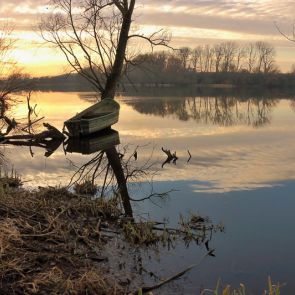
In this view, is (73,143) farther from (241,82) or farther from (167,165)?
(241,82)

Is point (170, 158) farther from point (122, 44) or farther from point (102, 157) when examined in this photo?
point (122, 44)

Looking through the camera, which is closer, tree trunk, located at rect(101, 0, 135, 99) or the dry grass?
the dry grass

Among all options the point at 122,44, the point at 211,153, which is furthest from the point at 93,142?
the point at 122,44

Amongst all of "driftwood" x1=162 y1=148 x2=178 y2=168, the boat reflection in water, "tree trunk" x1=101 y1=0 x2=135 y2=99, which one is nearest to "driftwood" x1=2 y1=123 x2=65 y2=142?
the boat reflection in water

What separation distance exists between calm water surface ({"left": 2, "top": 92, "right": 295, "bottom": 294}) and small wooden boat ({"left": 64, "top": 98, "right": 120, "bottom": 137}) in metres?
1.37

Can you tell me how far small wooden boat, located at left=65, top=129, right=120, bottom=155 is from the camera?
740 inches

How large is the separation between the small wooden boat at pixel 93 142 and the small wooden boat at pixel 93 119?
0.31 metres

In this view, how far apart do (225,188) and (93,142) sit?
417 inches

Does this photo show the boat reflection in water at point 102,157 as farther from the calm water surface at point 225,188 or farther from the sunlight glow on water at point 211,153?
the sunlight glow on water at point 211,153

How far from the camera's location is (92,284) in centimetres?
539

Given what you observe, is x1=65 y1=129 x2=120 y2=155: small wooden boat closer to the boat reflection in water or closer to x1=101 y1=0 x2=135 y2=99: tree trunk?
the boat reflection in water

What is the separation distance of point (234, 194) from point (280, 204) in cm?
118

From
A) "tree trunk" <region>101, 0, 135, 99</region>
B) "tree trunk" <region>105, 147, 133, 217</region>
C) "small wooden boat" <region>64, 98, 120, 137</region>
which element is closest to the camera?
"tree trunk" <region>105, 147, 133, 217</region>

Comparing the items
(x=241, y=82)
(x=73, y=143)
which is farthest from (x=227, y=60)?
(x=73, y=143)
